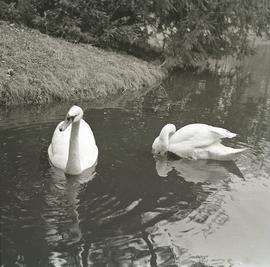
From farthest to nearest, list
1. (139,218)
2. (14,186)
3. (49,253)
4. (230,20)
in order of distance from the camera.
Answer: (230,20), (14,186), (139,218), (49,253)

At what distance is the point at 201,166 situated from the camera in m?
9.02

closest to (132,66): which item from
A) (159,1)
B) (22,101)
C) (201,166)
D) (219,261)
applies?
(159,1)

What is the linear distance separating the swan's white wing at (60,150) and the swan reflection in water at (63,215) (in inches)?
4.3

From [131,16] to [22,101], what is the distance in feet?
24.4

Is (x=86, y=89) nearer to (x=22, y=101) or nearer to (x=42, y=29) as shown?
(x=22, y=101)

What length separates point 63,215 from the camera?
21.8 feet

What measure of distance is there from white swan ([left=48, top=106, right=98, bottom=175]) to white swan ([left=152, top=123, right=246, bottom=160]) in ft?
3.96

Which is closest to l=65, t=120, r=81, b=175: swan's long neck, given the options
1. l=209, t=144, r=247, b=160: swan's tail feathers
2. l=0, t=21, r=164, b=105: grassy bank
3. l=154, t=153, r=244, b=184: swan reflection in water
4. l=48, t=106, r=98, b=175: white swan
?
l=48, t=106, r=98, b=175: white swan

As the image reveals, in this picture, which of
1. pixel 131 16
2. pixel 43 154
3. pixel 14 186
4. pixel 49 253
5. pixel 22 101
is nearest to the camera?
pixel 49 253

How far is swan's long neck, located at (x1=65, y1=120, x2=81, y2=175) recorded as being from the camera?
7906 mm

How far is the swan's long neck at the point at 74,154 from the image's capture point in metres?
7.91

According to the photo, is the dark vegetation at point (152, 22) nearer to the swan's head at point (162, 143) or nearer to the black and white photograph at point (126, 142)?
the black and white photograph at point (126, 142)

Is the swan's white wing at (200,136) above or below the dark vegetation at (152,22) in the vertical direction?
below

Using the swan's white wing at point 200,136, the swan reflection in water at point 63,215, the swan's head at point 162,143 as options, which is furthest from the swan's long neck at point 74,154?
the swan's white wing at point 200,136
